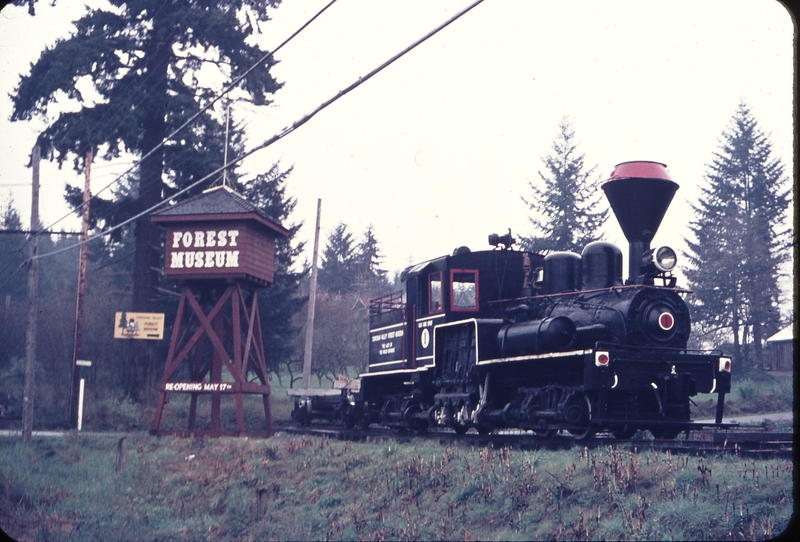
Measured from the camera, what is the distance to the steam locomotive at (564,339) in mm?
12906

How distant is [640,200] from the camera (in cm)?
1360

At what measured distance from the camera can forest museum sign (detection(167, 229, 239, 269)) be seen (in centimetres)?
2123

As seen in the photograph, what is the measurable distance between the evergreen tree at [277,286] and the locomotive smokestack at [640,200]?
71.5 ft

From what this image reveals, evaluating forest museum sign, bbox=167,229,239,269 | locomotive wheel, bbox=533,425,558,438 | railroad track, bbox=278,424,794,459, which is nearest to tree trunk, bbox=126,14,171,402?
forest museum sign, bbox=167,229,239,269

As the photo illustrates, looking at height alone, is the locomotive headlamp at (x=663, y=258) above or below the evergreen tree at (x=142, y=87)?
below

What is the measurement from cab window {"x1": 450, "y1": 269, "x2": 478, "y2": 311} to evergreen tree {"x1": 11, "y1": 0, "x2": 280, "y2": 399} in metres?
13.4

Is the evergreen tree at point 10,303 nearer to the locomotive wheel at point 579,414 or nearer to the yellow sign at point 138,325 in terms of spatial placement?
the yellow sign at point 138,325

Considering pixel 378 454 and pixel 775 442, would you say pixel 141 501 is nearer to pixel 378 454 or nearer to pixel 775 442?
pixel 378 454

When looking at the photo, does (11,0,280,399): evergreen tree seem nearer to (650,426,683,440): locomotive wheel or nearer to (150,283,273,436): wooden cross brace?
(150,283,273,436): wooden cross brace

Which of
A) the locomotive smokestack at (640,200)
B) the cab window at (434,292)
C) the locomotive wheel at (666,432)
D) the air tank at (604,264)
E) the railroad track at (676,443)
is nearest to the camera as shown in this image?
the railroad track at (676,443)

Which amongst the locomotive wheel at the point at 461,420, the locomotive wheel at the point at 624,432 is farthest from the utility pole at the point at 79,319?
the locomotive wheel at the point at 624,432

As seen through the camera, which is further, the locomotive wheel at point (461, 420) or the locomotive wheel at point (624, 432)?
the locomotive wheel at point (461, 420)

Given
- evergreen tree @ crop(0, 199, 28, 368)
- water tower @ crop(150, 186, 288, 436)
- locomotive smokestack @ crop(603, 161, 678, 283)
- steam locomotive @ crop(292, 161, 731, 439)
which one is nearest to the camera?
steam locomotive @ crop(292, 161, 731, 439)

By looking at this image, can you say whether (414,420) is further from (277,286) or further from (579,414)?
(277,286)
